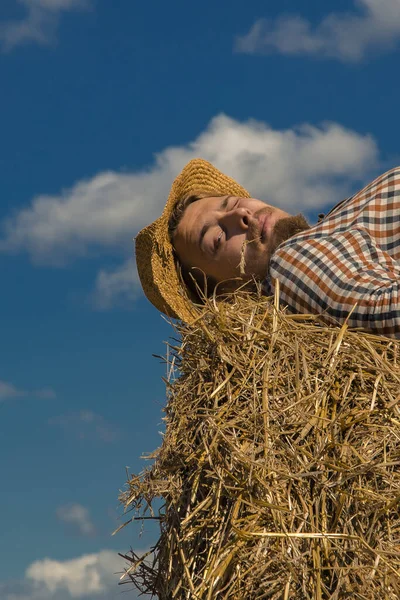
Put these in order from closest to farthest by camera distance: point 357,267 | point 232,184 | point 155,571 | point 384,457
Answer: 1. point 384,457
2. point 155,571
3. point 357,267
4. point 232,184

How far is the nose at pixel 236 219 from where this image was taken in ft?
13.7

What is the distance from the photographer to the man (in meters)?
3.15

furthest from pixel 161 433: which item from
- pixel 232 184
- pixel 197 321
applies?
pixel 232 184

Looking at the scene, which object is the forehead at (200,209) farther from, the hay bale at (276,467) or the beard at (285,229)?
the hay bale at (276,467)

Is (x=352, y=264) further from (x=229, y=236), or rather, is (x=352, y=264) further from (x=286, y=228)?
(x=229, y=236)

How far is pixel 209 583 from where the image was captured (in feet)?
8.27

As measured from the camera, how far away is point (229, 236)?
4250mm

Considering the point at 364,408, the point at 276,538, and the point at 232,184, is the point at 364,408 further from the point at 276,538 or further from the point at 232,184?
the point at 232,184

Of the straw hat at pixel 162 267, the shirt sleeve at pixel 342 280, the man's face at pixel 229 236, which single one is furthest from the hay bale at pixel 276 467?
the straw hat at pixel 162 267

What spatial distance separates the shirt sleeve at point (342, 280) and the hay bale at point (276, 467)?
0.11 metres

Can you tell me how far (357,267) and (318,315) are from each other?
1.03 ft

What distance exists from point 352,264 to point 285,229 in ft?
3.00

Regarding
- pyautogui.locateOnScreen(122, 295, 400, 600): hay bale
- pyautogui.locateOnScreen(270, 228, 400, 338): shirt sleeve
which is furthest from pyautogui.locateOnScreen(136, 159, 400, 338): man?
pyautogui.locateOnScreen(122, 295, 400, 600): hay bale

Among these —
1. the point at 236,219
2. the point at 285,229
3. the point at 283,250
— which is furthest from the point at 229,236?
the point at 283,250
